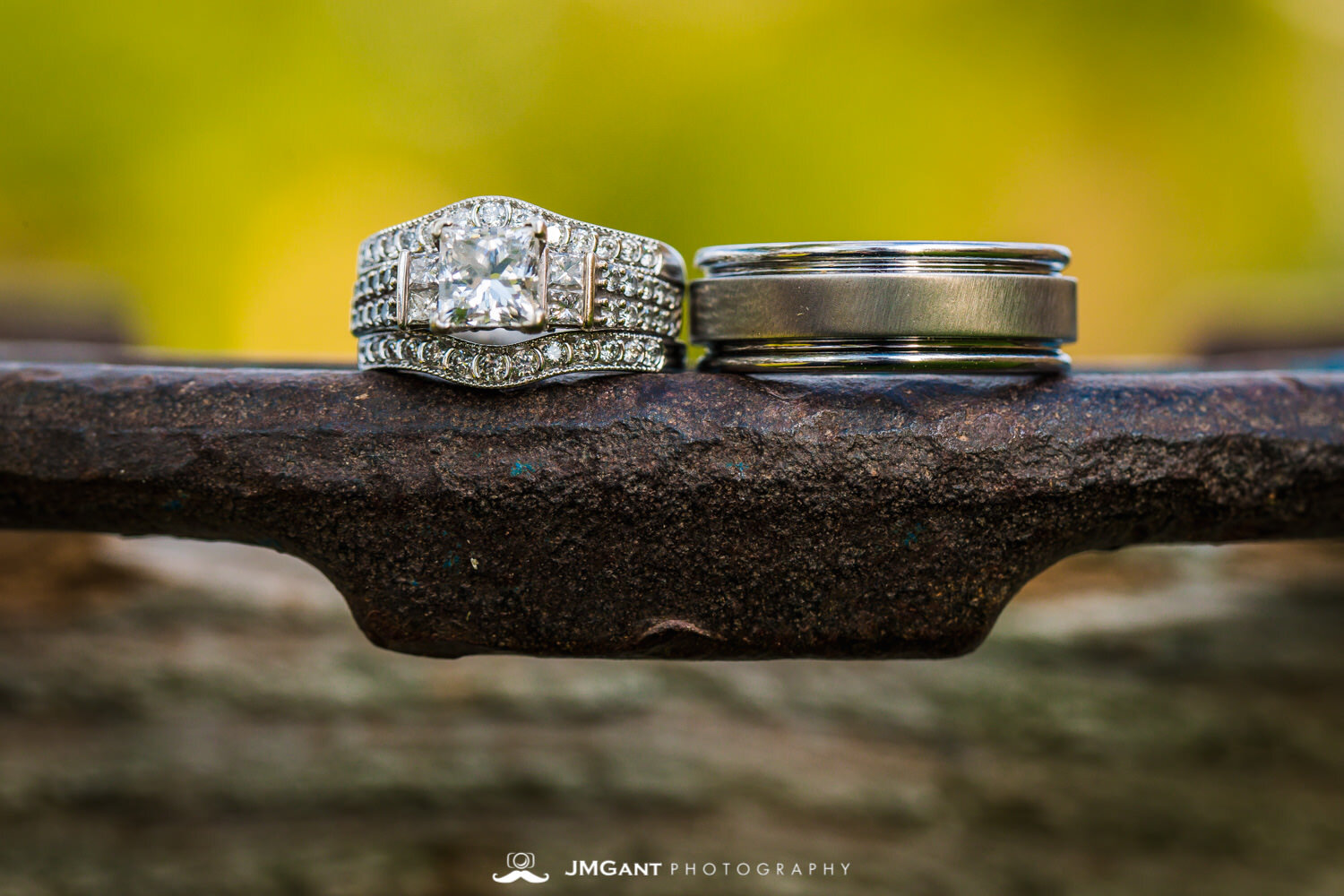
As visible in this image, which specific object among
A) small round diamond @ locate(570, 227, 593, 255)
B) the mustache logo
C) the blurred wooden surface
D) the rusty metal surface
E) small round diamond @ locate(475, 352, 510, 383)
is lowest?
the mustache logo

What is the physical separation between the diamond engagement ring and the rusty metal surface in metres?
0.04

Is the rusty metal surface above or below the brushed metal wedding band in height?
below

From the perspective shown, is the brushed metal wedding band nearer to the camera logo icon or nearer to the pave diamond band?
the pave diamond band

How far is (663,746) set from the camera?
5.80 ft

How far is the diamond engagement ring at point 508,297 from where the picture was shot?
0.99 m

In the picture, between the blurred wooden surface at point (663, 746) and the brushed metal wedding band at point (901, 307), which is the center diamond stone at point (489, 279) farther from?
the blurred wooden surface at point (663, 746)

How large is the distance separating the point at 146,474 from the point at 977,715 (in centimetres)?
140

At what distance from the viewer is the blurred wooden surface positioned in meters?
1.61

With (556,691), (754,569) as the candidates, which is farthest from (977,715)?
(754,569)

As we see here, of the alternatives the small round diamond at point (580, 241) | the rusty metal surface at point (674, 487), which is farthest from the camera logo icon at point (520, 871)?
the small round diamond at point (580, 241)

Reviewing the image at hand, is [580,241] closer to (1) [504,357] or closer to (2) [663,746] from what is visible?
(1) [504,357]

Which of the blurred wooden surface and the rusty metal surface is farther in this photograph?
the blurred wooden surface

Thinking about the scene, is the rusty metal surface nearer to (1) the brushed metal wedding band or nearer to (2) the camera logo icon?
(1) the brushed metal wedding band

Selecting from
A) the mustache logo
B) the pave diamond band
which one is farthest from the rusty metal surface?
the mustache logo
